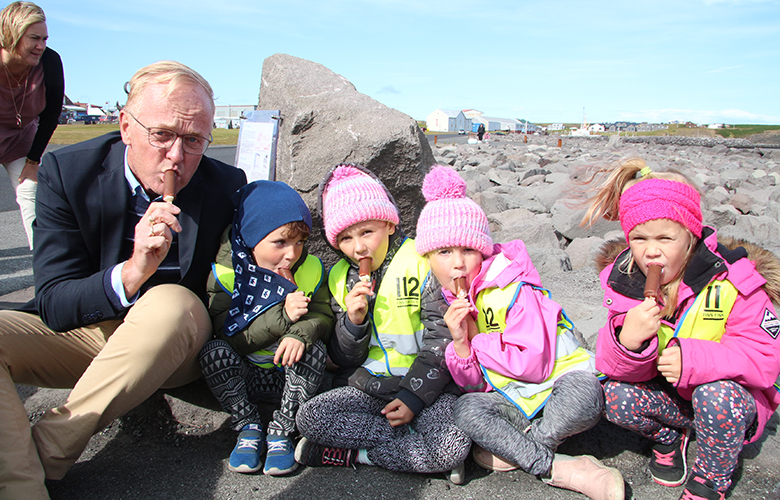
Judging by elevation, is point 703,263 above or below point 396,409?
above

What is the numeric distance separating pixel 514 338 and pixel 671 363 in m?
0.62

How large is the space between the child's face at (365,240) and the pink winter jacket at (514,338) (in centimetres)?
39

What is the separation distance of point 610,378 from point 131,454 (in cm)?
220

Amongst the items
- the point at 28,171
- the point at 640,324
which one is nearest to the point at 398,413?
the point at 640,324

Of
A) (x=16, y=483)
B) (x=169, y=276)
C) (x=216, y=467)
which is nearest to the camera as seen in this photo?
(x=16, y=483)

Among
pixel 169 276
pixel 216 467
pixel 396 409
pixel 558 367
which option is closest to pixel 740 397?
pixel 558 367

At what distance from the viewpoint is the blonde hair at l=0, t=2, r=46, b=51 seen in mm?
3656

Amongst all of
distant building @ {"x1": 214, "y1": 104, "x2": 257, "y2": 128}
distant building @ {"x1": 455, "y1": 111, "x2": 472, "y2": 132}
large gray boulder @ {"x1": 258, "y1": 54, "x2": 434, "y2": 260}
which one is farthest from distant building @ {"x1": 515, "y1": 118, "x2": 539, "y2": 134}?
large gray boulder @ {"x1": 258, "y1": 54, "x2": 434, "y2": 260}

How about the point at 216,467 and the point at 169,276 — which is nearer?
the point at 216,467

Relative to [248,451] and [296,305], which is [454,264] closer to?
[296,305]

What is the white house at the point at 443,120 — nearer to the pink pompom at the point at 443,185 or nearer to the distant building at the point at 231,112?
the distant building at the point at 231,112

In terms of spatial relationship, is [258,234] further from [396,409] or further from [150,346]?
[396,409]

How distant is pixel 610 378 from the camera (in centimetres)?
235

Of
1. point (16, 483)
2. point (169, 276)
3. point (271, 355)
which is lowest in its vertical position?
point (16, 483)
